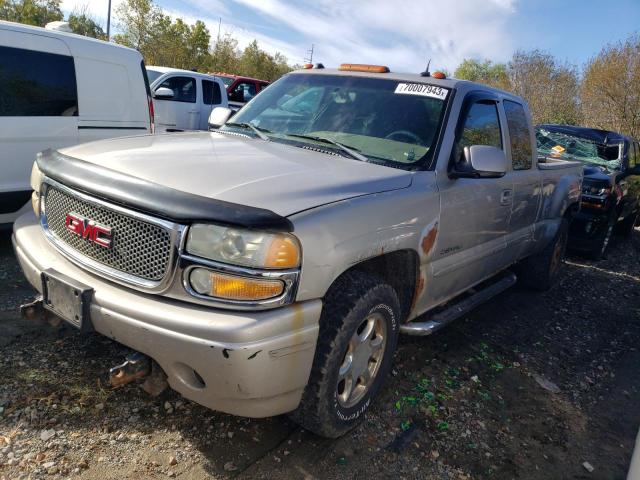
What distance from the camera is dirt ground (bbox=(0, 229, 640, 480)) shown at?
8.13ft

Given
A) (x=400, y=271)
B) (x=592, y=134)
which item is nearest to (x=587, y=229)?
(x=592, y=134)

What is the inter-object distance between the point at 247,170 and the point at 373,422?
1.54 metres

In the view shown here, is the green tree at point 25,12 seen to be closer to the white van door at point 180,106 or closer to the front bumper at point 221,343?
the white van door at point 180,106

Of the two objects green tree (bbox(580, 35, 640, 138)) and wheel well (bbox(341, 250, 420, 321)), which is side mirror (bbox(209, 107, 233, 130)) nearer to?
wheel well (bbox(341, 250, 420, 321))

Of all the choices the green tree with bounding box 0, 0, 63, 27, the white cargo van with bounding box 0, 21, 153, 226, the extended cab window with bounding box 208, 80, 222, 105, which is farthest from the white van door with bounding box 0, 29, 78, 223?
the green tree with bounding box 0, 0, 63, 27

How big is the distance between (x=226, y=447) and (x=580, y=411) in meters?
2.28

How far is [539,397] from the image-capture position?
3549 mm

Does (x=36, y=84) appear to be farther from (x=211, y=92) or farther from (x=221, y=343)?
(x=211, y=92)

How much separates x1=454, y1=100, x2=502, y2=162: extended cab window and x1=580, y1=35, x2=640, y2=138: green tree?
17945 mm

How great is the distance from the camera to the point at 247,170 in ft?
8.38

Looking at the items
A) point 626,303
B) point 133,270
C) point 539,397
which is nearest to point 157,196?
point 133,270

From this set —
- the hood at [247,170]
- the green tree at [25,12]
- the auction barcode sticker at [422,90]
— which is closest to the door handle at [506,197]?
the auction barcode sticker at [422,90]

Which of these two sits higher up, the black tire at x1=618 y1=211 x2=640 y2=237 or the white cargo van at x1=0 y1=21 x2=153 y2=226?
the white cargo van at x1=0 y1=21 x2=153 y2=226

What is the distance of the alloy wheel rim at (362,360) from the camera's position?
2.64m
